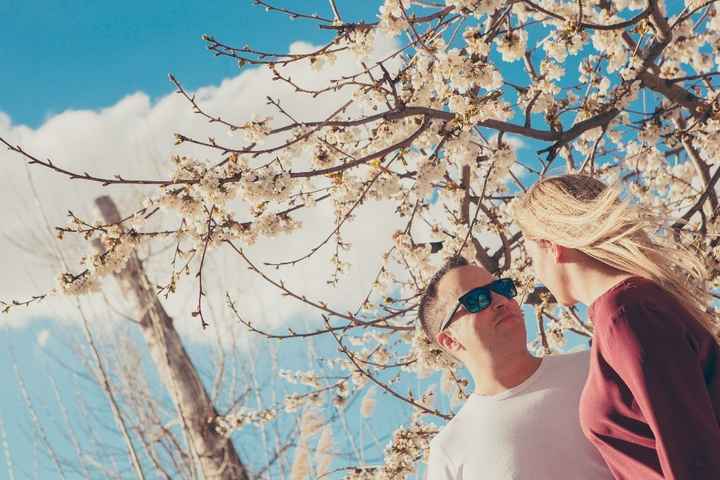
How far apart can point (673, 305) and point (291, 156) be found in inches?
76.3

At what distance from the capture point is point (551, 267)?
183 cm

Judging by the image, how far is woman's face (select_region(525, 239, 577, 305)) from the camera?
182 centimetres

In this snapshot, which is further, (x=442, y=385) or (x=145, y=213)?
(x=442, y=385)

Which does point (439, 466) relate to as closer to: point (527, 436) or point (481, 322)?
point (527, 436)

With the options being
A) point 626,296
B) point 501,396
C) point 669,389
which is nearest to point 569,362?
point 501,396

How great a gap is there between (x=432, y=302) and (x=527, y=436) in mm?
537

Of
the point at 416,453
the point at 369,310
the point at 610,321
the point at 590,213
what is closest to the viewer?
the point at 610,321

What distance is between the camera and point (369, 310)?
4.25 meters

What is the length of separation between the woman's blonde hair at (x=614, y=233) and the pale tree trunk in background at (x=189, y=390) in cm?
558

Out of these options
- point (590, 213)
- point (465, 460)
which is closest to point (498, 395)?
point (465, 460)

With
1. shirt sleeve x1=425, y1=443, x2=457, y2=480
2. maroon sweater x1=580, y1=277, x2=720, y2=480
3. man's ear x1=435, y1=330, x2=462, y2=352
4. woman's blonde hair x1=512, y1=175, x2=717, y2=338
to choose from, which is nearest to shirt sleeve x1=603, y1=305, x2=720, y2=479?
maroon sweater x1=580, y1=277, x2=720, y2=480

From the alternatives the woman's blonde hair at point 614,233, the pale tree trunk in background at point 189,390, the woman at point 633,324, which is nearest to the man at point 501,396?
the woman at point 633,324

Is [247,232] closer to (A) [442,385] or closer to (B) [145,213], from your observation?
(B) [145,213]

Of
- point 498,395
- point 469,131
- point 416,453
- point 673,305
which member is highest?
point 469,131
